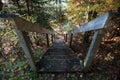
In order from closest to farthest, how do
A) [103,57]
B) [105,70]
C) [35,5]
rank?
[105,70], [103,57], [35,5]

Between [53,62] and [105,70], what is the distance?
147cm

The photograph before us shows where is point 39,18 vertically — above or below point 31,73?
above

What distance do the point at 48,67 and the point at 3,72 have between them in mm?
1373

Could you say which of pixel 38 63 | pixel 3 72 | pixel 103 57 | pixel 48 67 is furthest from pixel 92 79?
pixel 3 72

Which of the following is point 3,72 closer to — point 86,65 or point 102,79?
point 86,65

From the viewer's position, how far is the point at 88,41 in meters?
8.59

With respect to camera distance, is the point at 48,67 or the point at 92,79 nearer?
the point at 92,79

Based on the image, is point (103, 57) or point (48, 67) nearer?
point (48, 67)

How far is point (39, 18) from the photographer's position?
299 inches

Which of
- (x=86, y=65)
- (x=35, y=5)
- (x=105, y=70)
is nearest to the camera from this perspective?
(x=86, y=65)

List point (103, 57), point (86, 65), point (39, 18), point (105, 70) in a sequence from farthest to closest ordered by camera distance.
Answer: point (39, 18)
point (103, 57)
point (105, 70)
point (86, 65)

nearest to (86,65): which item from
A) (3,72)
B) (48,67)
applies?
(48,67)

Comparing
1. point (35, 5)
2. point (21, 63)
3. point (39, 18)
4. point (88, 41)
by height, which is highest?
point (35, 5)

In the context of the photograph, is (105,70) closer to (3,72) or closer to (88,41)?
(3,72)
